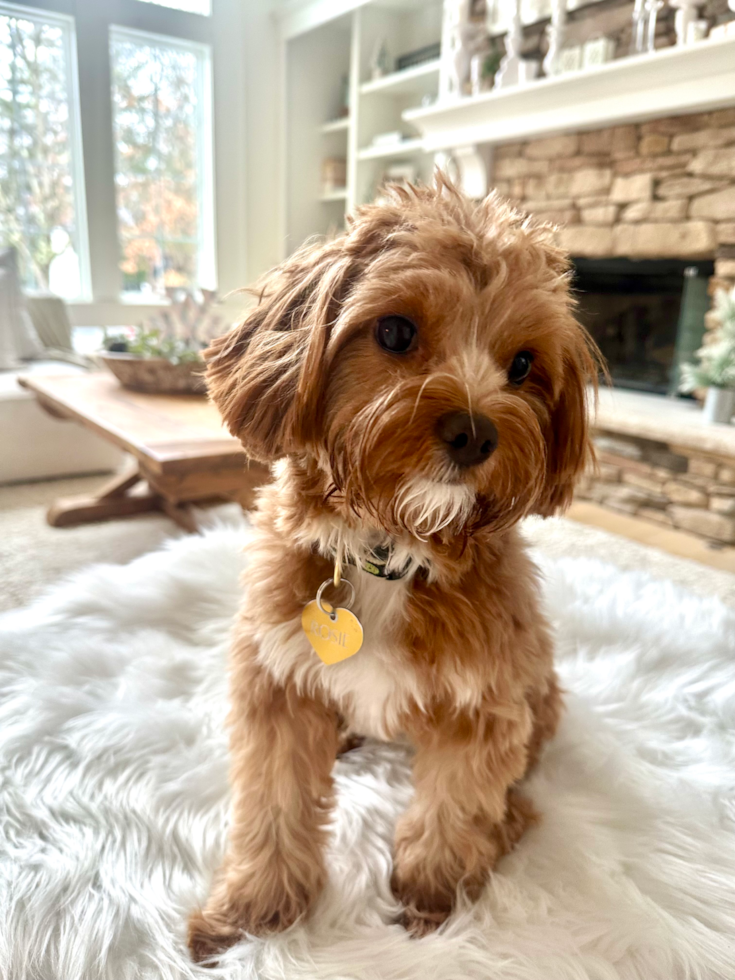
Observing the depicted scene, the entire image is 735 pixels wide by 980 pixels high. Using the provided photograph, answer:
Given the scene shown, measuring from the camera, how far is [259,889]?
1.07m

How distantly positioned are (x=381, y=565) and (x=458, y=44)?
4.07 meters

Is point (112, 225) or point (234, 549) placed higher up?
point (112, 225)

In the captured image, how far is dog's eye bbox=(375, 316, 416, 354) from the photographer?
85 centimetres

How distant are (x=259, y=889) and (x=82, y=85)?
18.8 feet

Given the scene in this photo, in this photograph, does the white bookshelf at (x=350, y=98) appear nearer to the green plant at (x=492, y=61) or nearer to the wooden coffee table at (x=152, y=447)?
the green plant at (x=492, y=61)

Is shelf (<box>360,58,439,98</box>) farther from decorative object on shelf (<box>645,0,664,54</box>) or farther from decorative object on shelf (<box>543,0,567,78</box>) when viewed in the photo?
decorative object on shelf (<box>645,0,664,54</box>)

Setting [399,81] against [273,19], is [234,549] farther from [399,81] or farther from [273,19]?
[273,19]

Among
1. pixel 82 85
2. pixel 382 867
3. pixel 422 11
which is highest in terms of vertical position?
pixel 422 11

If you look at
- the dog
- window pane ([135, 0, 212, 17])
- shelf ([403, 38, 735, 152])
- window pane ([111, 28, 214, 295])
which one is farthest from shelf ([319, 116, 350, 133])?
the dog

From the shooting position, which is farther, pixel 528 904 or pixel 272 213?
pixel 272 213

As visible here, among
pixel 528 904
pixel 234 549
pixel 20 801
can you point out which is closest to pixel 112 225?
pixel 234 549

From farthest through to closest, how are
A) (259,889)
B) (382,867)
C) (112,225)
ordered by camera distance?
(112,225)
(382,867)
(259,889)

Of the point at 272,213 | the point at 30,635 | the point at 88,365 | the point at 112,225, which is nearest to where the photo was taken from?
the point at 30,635

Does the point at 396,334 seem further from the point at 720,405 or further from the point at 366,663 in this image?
the point at 720,405
